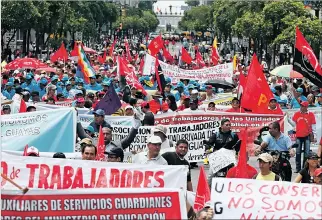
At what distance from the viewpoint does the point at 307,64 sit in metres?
14.6

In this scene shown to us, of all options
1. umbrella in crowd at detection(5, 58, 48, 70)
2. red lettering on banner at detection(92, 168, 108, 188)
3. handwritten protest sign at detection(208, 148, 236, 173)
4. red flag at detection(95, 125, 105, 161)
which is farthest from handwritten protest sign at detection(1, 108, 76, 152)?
umbrella in crowd at detection(5, 58, 48, 70)

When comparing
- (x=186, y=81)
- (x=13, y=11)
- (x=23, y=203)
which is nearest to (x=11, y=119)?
(x=23, y=203)

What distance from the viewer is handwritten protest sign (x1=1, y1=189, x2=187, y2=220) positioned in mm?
7133

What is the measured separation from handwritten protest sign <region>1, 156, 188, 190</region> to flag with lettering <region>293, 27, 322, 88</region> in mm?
6170

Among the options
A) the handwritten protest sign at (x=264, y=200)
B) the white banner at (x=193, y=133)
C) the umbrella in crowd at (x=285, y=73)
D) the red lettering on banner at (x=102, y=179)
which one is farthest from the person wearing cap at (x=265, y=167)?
the umbrella in crowd at (x=285, y=73)

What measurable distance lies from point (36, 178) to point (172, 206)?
148 cm

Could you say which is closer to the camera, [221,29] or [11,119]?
[11,119]

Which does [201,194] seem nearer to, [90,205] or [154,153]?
[154,153]

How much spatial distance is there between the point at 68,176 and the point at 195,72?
19763mm

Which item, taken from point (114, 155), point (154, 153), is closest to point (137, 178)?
point (154, 153)

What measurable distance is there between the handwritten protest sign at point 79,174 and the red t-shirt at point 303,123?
25.1 feet

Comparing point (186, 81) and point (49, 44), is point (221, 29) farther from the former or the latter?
point (186, 81)

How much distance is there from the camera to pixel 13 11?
173 feet

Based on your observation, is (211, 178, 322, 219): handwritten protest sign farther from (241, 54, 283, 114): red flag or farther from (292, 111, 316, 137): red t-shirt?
(292, 111, 316, 137): red t-shirt
